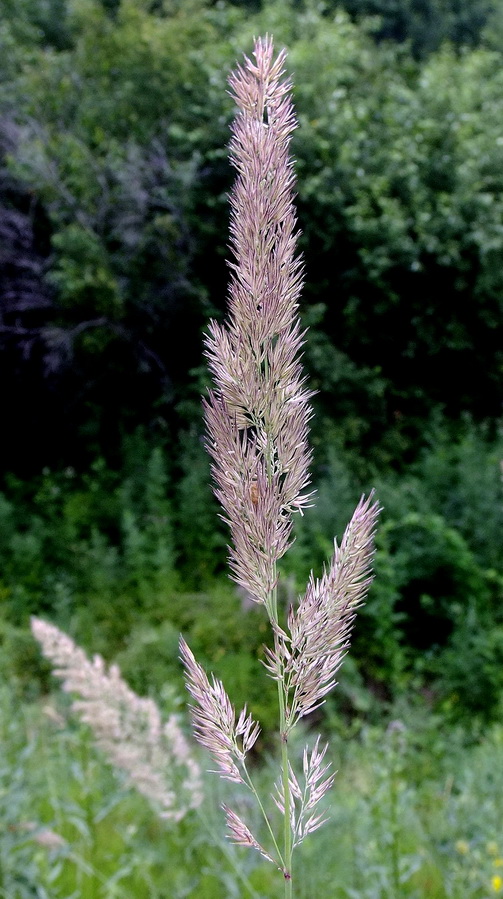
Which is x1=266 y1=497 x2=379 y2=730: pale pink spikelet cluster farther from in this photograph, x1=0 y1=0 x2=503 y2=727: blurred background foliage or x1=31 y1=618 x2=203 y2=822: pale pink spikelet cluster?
x1=0 y1=0 x2=503 y2=727: blurred background foliage

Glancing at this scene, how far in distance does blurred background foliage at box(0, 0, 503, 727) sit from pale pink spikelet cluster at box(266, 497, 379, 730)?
6.15 metres

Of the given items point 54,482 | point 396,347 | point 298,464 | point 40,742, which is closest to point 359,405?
point 396,347

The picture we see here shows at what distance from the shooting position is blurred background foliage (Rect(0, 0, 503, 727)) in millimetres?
7520

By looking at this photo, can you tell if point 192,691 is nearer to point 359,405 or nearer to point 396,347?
point 359,405

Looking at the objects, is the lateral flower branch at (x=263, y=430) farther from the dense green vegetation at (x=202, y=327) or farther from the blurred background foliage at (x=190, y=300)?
the blurred background foliage at (x=190, y=300)

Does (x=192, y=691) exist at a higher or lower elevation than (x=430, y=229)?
lower

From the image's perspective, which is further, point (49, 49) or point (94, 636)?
point (49, 49)

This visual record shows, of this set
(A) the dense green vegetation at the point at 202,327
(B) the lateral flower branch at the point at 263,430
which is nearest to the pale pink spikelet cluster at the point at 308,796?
(B) the lateral flower branch at the point at 263,430

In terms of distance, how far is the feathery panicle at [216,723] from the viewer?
2.06 ft

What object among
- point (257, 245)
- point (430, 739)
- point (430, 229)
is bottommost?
point (430, 739)

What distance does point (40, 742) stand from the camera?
448 cm

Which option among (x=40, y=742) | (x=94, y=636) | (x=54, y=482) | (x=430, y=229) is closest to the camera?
(x=40, y=742)

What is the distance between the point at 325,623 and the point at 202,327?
7629 millimetres

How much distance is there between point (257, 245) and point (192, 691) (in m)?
0.34
